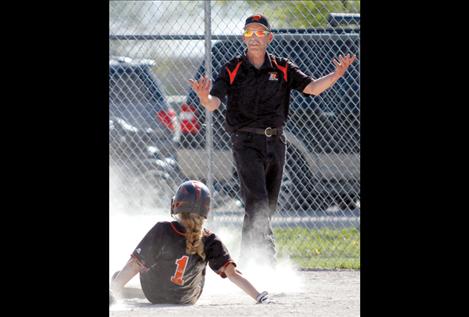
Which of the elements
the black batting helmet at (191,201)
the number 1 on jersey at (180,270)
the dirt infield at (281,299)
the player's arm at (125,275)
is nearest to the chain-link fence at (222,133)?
the dirt infield at (281,299)

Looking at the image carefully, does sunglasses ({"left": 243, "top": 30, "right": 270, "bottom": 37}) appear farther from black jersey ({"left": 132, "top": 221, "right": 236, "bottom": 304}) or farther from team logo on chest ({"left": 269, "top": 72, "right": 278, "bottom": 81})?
black jersey ({"left": 132, "top": 221, "right": 236, "bottom": 304})

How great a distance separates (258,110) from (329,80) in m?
0.61

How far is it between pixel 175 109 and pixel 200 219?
479 cm

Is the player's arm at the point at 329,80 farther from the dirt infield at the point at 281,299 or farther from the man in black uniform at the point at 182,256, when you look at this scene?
the man in black uniform at the point at 182,256

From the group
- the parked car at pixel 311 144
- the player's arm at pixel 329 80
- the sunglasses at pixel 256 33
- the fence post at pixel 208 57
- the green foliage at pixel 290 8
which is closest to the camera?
the player's arm at pixel 329 80

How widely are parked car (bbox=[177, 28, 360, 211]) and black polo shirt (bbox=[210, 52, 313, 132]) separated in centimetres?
275

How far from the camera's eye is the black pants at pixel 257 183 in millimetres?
7922

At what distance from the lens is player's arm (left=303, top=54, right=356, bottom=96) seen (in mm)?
7582

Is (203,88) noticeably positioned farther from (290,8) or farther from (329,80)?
(290,8)

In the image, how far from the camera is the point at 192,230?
21.6 feet

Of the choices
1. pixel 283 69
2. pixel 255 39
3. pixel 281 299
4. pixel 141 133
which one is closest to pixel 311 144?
pixel 141 133
